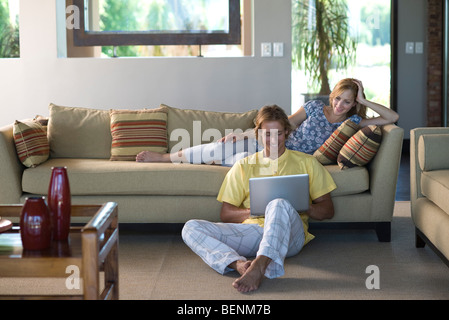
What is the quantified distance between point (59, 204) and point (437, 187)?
73.5 inches

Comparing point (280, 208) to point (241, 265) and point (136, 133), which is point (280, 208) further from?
point (136, 133)

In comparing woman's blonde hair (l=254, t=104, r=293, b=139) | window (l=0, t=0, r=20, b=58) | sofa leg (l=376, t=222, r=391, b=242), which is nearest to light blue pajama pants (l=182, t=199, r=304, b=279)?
woman's blonde hair (l=254, t=104, r=293, b=139)

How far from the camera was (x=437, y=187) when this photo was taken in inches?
134

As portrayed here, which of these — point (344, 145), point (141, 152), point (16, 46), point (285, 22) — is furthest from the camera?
point (16, 46)

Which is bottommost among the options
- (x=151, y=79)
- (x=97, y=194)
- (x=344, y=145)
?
(x=97, y=194)

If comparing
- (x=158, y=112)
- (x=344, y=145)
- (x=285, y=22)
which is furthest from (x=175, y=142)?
(x=285, y=22)

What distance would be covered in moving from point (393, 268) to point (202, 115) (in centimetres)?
174

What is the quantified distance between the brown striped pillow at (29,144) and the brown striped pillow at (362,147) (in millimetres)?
1749

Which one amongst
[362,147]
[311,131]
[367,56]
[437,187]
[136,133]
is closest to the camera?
[437,187]

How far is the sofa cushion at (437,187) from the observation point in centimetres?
325

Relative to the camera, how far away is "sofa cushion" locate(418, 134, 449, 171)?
11.9 ft

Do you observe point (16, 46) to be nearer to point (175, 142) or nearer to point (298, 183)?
point (175, 142)

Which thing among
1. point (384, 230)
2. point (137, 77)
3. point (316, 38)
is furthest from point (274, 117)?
point (316, 38)

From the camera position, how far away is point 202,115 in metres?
4.62
